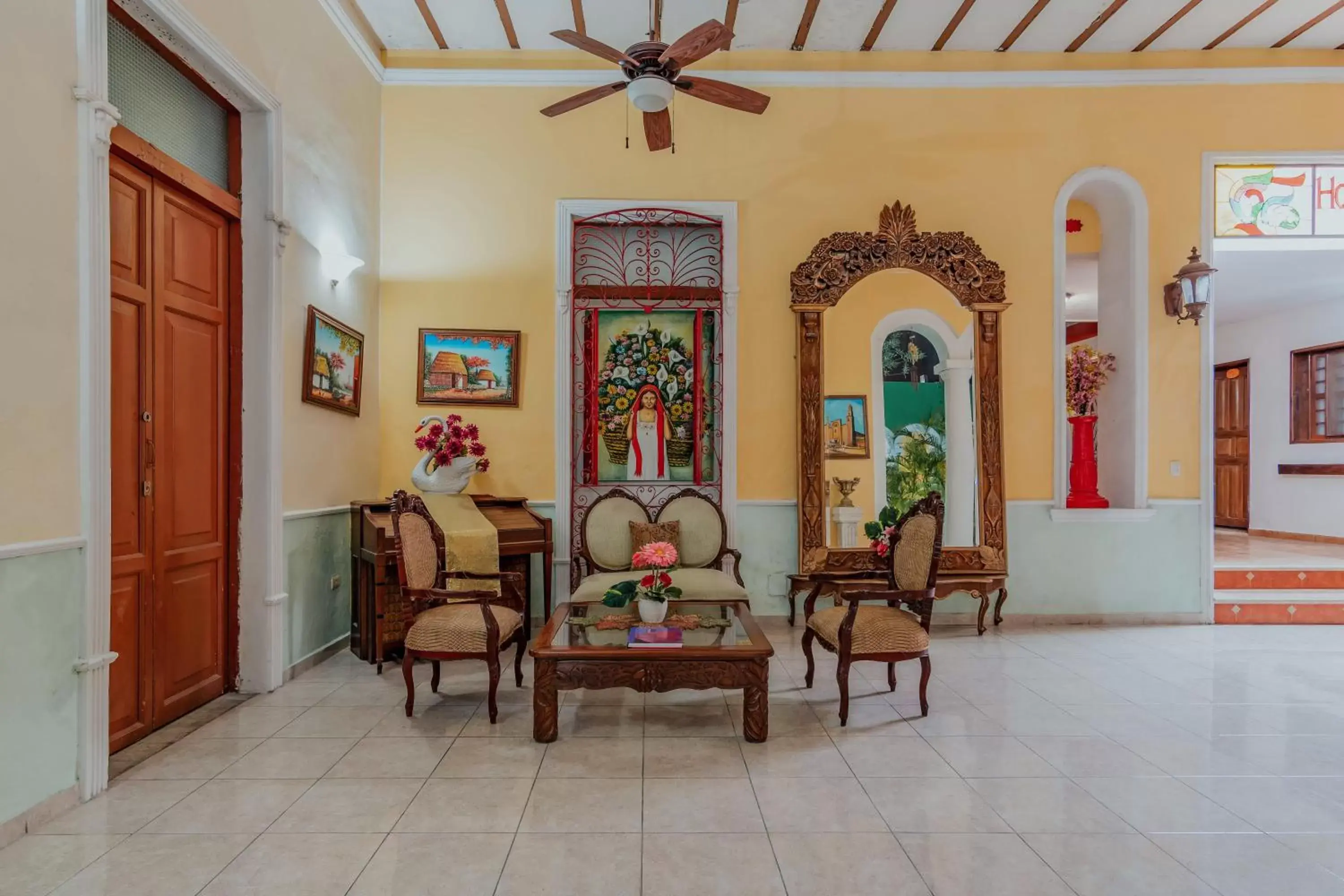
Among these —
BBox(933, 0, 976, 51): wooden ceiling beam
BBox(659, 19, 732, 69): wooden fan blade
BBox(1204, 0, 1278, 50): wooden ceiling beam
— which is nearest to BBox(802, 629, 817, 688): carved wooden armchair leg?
BBox(659, 19, 732, 69): wooden fan blade

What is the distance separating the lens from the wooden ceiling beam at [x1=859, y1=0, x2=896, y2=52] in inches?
Result: 212

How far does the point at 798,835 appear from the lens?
8.56 feet

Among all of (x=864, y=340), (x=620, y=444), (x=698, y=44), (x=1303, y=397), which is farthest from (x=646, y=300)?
(x=1303, y=397)

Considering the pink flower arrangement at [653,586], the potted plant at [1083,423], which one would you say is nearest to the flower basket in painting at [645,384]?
the pink flower arrangement at [653,586]

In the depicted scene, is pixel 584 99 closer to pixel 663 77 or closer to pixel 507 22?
pixel 663 77

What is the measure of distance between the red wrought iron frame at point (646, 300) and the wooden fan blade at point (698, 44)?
2174 millimetres

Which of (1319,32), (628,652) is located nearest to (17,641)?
(628,652)

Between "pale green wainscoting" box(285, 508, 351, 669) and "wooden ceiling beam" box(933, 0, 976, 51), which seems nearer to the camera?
"pale green wainscoting" box(285, 508, 351, 669)

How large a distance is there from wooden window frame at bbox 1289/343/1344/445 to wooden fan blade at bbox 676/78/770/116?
9124 millimetres

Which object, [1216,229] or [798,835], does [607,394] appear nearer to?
[798,835]

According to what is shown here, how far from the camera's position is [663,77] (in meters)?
3.97

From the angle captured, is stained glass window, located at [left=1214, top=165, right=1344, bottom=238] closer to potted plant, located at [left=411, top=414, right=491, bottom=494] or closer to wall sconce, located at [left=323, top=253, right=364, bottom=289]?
potted plant, located at [left=411, top=414, right=491, bottom=494]

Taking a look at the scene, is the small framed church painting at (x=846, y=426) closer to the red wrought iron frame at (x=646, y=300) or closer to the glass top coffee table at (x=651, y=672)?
the red wrought iron frame at (x=646, y=300)

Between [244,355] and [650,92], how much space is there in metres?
2.69
